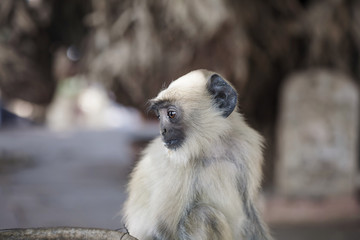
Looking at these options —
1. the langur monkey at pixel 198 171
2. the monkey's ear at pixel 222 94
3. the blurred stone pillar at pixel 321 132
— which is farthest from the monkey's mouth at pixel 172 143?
the blurred stone pillar at pixel 321 132

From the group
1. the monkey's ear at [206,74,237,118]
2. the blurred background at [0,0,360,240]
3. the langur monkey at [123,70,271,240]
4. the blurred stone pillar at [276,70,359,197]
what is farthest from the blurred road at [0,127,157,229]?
the blurred stone pillar at [276,70,359,197]

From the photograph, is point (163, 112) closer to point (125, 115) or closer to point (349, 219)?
point (349, 219)

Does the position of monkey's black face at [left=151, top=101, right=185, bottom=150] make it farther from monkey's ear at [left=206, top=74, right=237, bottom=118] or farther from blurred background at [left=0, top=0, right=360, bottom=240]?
blurred background at [left=0, top=0, right=360, bottom=240]

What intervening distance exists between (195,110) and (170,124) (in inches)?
4.9

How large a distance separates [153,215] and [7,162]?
640cm

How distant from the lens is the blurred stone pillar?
475cm

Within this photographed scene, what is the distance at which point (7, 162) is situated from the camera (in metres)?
7.56

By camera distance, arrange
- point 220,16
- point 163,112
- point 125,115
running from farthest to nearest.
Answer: point 125,115, point 220,16, point 163,112

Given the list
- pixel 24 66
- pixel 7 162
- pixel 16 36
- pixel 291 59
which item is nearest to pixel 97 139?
pixel 7 162

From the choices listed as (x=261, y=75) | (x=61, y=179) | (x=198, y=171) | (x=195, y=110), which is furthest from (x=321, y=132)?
(x=61, y=179)

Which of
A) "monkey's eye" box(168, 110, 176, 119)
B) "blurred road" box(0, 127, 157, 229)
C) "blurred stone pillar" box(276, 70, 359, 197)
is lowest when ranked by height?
"blurred road" box(0, 127, 157, 229)

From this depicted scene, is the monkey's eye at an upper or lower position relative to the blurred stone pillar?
upper

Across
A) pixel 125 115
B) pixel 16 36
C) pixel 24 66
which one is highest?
pixel 16 36

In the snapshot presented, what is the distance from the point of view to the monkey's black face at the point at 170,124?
180 centimetres
